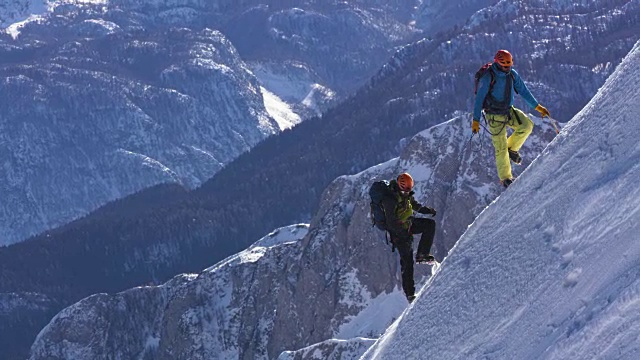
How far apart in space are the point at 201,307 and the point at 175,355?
8815 mm

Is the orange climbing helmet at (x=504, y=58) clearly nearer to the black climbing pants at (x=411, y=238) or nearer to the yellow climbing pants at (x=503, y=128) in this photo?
the yellow climbing pants at (x=503, y=128)

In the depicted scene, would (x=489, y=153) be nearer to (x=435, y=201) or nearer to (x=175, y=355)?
(x=435, y=201)

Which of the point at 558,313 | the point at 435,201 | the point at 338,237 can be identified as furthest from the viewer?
the point at 338,237

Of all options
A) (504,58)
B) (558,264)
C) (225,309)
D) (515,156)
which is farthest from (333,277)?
(558,264)

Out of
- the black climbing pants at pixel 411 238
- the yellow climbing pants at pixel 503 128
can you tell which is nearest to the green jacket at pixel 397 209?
the black climbing pants at pixel 411 238

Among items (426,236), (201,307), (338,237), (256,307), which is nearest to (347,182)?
(338,237)

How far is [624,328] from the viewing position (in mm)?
18812

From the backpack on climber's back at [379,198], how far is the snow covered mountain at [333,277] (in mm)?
80121

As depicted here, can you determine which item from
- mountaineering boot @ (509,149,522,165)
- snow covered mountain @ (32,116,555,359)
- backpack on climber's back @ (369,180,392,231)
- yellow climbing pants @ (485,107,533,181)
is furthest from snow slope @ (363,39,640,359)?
snow covered mountain @ (32,116,555,359)

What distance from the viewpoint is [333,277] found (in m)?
156

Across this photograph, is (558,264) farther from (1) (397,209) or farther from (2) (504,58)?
(2) (504,58)

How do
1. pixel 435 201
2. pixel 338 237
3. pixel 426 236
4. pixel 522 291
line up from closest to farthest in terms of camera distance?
1. pixel 522 291
2. pixel 426 236
3. pixel 435 201
4. pixel 338 237

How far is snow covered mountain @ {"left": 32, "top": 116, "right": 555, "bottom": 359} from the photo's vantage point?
458 feet

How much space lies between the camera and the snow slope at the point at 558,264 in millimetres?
19984
